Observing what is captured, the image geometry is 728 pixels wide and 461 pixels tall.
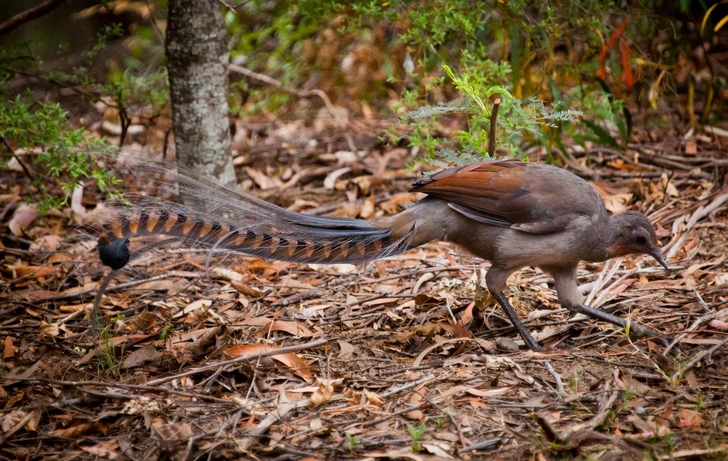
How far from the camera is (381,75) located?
787 cm

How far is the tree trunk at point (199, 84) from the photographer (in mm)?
4680

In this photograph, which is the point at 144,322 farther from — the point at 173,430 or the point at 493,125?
the point at 493,125

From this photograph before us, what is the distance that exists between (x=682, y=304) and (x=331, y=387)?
2.08 meters

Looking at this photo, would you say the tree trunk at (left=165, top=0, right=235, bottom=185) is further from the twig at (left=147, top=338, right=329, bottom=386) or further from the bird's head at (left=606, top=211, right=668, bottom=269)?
the bird's head at (left=606, top=211, right=668, bottom=269)

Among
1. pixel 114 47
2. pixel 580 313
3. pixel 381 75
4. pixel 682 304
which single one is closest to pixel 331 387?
pixel 580 313

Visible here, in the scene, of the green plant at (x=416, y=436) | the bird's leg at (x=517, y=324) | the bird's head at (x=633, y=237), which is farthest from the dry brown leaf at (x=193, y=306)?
the bird's head at (x=633, y=237)

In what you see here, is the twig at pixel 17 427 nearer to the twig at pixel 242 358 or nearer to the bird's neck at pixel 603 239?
the twig at pixel 242 358

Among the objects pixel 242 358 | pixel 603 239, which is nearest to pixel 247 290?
pixel 242 358

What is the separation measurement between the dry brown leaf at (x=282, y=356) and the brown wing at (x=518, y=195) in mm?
1140

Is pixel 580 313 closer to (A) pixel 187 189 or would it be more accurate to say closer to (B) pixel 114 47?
(A) pixel 187 189

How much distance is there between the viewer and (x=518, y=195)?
12.6ft

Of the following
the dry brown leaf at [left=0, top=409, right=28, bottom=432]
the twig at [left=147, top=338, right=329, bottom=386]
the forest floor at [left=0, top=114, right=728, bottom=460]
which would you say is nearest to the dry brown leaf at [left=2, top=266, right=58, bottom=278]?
the forest floor at [left=0, top=114, right=728, bottom=460]

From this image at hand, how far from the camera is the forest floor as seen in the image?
2.93m

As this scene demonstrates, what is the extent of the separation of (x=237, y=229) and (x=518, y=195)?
1.45 meters
